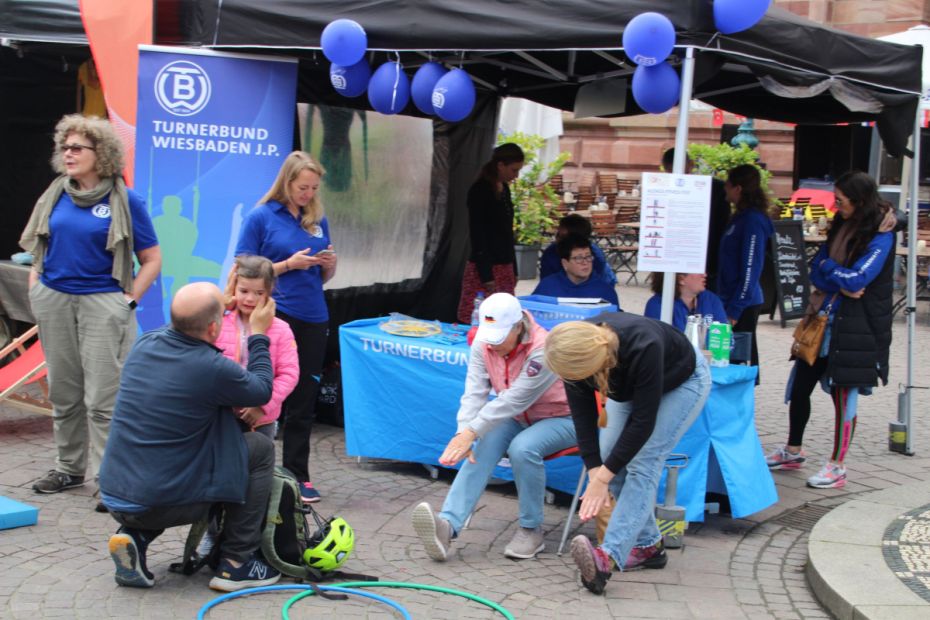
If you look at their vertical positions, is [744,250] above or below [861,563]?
above

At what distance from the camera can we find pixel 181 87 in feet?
19.9

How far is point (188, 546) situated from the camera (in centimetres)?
434

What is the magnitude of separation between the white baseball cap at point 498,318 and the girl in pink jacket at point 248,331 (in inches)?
32.5

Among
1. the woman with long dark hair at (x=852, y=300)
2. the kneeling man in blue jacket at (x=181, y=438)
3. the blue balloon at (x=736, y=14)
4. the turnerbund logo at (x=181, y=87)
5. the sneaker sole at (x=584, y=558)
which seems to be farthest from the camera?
the turnerbund logo at (x=181, y=87)

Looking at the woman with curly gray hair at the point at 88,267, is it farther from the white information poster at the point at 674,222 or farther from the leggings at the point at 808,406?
the leggings at the point at 808,406

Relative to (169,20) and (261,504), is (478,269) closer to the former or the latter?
(169,20)

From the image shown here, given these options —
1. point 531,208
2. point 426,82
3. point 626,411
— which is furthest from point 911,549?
point 531,208

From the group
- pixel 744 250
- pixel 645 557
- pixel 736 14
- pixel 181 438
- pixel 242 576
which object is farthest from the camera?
pixel 744 250

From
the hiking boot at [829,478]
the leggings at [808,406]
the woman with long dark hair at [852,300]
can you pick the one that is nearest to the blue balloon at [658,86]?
the woman with long dark hair at [852,300]

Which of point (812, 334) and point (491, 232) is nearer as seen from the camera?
point (812, 334)

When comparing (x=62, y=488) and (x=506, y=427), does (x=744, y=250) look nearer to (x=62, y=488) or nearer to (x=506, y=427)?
(x=506, y=427)

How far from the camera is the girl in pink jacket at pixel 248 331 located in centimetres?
454

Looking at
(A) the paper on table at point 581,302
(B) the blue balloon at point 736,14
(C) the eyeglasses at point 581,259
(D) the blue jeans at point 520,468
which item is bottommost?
(D) the blue jeans at point 520,468

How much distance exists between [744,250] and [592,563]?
2838 mm
